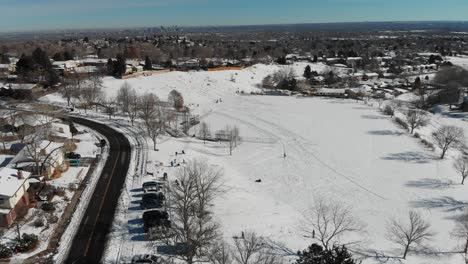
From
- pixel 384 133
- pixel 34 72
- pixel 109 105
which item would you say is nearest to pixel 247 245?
pixel 384 133

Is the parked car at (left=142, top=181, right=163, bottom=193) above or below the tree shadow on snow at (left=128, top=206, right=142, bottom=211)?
above

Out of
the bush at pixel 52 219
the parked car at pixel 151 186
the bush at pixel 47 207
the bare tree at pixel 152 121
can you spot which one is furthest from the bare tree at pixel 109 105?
the bush at pixel 52 219

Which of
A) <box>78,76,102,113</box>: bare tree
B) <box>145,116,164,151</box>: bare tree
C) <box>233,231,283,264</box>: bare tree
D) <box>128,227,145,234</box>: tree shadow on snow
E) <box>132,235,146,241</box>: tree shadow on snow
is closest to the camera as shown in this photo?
<box>233,231,283,264</box>: bare tree

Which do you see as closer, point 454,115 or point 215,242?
point 215,242

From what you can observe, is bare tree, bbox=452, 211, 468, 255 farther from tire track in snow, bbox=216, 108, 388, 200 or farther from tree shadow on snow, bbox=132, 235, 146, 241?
tree shadow on snow, bbox=132, 235, 146, 241

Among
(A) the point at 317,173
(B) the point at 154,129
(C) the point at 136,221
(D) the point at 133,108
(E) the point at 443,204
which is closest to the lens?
(C) the point at 136,221

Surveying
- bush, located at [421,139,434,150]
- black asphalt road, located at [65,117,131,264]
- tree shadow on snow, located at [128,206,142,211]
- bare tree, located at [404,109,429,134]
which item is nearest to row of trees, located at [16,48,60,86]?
black asphalt road, located at [65,117,131,264]

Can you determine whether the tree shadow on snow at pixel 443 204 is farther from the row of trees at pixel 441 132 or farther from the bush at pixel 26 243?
the bush at pixel 26 243

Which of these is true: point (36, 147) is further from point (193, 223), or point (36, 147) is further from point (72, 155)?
point (193, 223)
